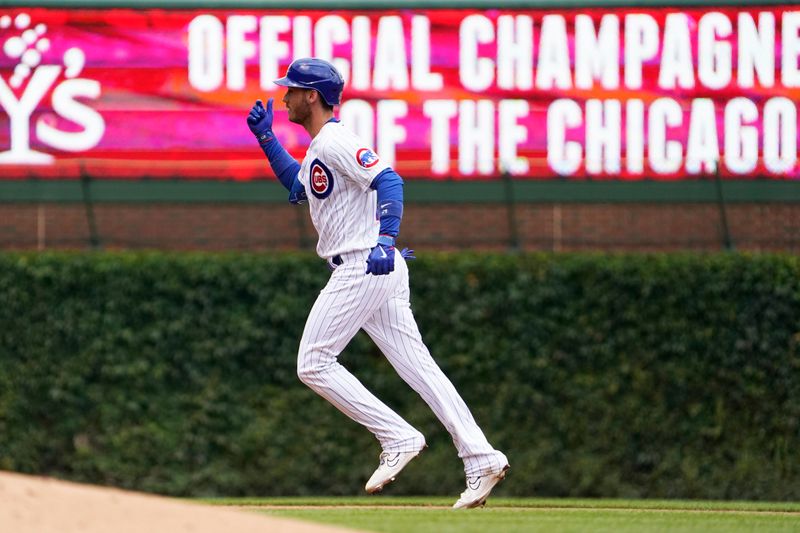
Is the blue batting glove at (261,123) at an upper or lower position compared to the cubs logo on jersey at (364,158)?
upper

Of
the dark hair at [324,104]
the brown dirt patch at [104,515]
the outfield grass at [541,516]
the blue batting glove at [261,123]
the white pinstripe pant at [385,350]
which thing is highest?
the dark hair at [324,104]

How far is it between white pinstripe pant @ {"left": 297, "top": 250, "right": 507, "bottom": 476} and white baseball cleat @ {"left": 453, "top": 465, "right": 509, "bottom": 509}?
1.6 inches

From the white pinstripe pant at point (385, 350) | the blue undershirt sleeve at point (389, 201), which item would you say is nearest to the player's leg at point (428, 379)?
the white pinstripe pant at point (385, 350)

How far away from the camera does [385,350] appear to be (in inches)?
309

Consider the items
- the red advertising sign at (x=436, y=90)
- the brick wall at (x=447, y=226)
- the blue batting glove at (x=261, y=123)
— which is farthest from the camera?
the red advertising sign at (x=436, y=90)

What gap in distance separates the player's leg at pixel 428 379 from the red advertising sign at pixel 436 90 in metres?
5.61

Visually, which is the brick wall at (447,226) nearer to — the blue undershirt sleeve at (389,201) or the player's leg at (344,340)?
the player's leg at (344,340)

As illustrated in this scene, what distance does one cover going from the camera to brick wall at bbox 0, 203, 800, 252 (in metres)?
12.8

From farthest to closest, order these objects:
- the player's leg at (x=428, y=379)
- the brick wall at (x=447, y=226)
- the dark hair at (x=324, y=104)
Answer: the brick wall at (x=447, y=226) < the dark hair at (x=324, y=104) < the player's leg at (x=428, y=379)

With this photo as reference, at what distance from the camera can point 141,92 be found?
44.4 feet

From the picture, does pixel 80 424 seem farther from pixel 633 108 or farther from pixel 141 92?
pixel 633 108

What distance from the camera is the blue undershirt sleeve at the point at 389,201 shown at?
7.31 meters

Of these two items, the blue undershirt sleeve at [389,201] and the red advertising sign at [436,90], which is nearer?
the blue undershirt sleeve at [389,201]

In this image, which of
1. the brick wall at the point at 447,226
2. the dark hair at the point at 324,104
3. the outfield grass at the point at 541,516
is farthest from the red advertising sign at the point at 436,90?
the dark hair at the point at 324,104
